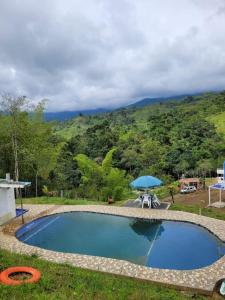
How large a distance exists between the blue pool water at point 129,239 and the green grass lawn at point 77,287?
210 cm

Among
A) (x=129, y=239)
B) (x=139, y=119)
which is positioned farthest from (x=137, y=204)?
(x=139, y=119)

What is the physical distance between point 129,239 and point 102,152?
81.1 ft

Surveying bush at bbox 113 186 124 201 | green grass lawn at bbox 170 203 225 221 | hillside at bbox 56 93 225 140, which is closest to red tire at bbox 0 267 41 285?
green grass lawn at bbox 170 203 225 221

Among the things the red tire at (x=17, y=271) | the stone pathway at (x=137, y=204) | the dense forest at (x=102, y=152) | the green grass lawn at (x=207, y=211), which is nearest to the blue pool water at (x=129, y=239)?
the green grass lawn at (x=207, y=211)

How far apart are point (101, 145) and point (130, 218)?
2338cm

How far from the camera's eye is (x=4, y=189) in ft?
46.1

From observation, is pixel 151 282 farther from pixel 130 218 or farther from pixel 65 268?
pixel 130 218

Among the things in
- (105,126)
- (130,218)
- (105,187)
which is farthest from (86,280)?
(105,126)

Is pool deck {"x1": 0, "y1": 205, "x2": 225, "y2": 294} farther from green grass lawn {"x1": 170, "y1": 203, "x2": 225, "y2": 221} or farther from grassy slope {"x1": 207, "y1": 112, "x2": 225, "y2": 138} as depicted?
grassy slope {"x1": 207, "y1": 112, "x2": 225, "y2": 138}

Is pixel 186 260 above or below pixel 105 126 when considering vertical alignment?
below

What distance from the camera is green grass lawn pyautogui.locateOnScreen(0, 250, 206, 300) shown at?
6.76 meters

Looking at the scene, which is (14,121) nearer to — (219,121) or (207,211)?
(207,211)

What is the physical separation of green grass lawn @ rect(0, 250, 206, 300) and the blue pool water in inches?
82.8

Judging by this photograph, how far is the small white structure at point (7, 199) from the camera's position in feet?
45.0
